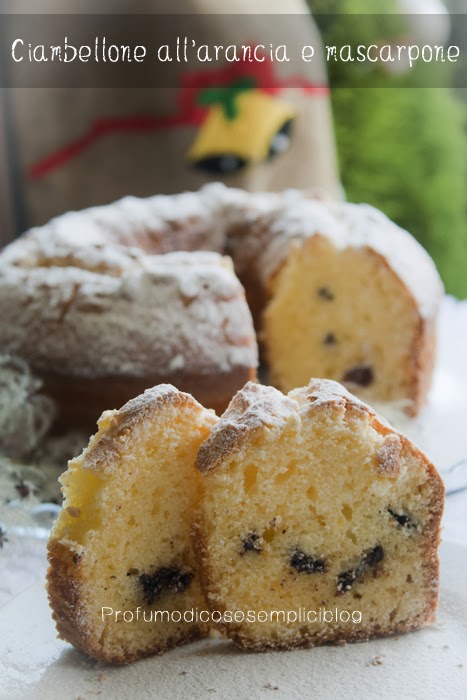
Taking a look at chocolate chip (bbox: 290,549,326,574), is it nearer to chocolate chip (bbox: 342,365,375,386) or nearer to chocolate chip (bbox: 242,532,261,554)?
chocolate chip (bbox: 242,532,261,554)

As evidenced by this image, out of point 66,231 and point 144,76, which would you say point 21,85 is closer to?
point 144,76

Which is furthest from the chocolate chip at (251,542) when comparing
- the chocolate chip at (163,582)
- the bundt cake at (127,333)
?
the bundt cake at (127,333)

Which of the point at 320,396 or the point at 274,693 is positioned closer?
the point at 274,693

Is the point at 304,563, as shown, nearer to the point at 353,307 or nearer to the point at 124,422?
the point at 124,422

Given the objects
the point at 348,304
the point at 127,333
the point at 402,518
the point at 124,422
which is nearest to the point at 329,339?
the point at 348,304

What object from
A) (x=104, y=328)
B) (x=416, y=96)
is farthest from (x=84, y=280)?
(x=416, y=96)

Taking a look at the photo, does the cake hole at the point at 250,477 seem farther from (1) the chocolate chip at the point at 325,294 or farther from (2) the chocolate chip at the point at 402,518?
(1) the chocolate chip at the point at 325,294
